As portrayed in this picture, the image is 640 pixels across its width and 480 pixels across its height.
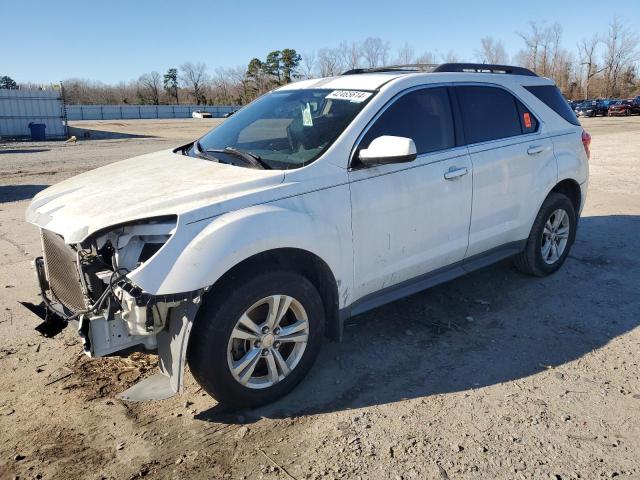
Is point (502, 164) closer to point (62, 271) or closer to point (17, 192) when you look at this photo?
point (62, 271)

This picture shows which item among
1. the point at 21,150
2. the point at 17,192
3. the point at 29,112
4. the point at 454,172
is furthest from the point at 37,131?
the point at 454,172

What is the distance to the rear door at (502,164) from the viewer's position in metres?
4.34

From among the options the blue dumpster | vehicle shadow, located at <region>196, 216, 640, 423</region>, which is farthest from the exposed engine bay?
the blue dumpster

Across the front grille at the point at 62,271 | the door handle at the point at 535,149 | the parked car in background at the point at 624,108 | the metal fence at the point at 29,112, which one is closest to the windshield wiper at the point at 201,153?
the front grille at the point at 62,271

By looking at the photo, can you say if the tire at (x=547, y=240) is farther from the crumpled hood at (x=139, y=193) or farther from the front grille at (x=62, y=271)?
the front grille at (x=62, y=271)

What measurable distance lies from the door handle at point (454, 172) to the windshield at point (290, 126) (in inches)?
31.8

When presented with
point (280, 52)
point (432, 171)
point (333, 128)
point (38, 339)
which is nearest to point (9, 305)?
point (38, 339)

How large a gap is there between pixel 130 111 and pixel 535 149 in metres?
67.9

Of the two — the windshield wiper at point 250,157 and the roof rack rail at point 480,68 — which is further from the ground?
the roof rack rail at point 480,68

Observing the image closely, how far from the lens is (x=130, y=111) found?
66188 mm

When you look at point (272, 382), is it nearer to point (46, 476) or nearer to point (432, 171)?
point (46, 476)

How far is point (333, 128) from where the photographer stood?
143 inches

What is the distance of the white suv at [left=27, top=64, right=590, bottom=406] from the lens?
112 inches

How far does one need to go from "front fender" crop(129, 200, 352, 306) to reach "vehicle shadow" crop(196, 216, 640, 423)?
0.79 metres
